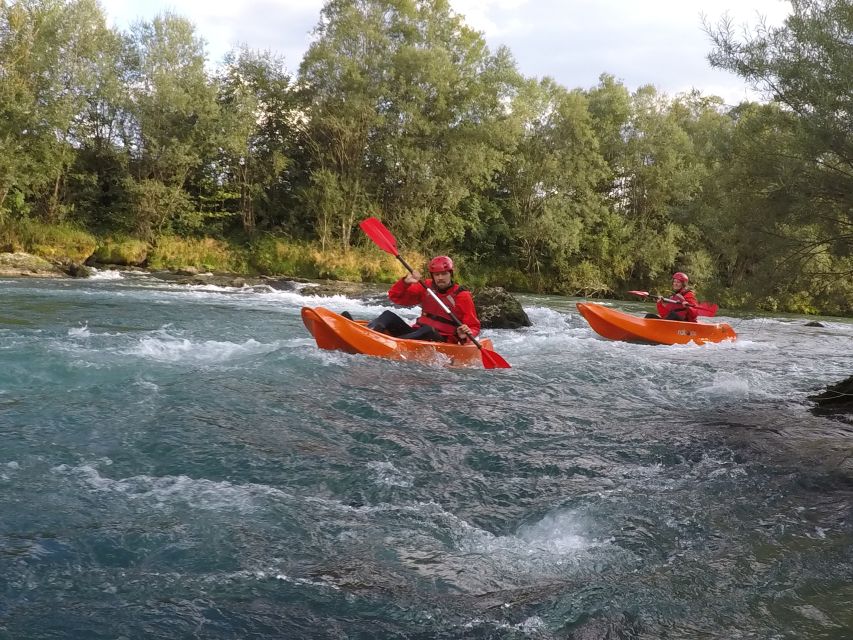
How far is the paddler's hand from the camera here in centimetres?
684

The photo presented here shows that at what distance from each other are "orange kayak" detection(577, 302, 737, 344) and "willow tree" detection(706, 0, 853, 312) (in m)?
3.91

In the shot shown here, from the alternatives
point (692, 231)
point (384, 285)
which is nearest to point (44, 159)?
point (384, 285)

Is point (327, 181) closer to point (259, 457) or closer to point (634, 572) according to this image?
point (259, 457)

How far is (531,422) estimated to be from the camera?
488 cm

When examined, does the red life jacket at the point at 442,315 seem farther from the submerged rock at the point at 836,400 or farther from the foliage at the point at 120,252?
the foliage at the point at 120,252

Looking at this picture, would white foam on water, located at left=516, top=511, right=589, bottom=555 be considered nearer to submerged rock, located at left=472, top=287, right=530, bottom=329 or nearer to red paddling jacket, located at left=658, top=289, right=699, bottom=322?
submerged rock, located at left=472, top=287, right=530, bottom=329

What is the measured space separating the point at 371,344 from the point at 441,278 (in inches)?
43.1

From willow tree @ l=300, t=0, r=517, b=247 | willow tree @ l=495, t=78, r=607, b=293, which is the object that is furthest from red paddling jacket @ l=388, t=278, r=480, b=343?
willow tree @ l=495, t=78, r=607, b=293

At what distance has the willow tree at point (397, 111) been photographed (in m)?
21.7

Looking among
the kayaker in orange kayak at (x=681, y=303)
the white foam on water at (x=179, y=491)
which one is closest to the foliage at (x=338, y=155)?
the kayaker in orange kayak at (x=681, y=303)

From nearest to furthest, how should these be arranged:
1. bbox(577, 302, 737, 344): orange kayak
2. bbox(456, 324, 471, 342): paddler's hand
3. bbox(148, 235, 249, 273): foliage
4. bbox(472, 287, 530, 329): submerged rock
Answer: bbox(456, 324, 471, 342): paddler's hand
bbox(577, 302, 737, 344): orange kayak
bbox(472, 287, 530, 329): submerged rock
bbox(148, 235, 249, 273): foliage

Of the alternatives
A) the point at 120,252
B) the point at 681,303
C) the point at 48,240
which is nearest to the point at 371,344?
the point at 681,303

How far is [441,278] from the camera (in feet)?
23.6

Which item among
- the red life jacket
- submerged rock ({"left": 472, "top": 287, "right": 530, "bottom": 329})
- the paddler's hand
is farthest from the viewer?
submerged rock ({"left": 472, "top": 287, "right": 530, "bottom": 329})
